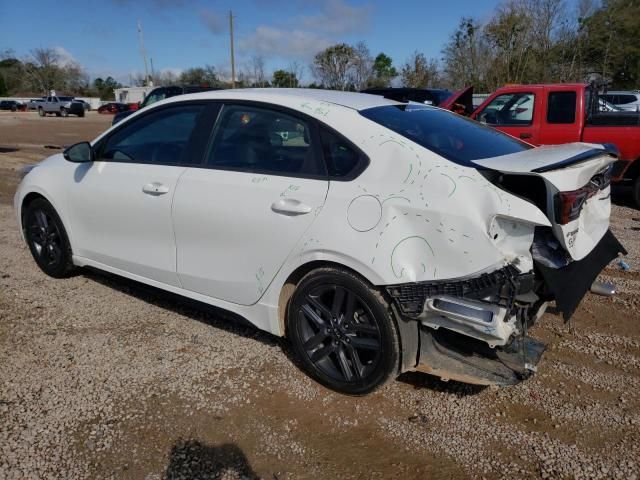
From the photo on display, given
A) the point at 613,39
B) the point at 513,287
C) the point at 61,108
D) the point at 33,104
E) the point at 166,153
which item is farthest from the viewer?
the point at 33,104

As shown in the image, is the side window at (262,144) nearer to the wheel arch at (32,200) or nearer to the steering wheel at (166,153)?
the steering wheel at (166,153)

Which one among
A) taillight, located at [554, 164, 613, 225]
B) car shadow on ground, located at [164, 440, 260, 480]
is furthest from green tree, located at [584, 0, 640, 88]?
car shadow on ground, located at [164, 440, 260, 480]

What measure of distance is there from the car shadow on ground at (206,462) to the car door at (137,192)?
1.32m

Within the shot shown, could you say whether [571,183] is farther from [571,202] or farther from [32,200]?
[32,200]

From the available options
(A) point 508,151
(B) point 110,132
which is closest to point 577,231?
(A) point 508,151

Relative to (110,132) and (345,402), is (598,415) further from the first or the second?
(110,132)

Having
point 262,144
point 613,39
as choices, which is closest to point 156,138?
point 262,144

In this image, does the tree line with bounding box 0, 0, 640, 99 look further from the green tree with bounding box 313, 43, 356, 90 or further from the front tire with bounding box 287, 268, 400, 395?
the front tire with bounding box 287, 268, 400, 395

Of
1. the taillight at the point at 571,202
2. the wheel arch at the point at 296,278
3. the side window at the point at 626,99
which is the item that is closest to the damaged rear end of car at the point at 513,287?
the taillight at the point at 571,202

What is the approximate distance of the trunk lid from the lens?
98.0 inches

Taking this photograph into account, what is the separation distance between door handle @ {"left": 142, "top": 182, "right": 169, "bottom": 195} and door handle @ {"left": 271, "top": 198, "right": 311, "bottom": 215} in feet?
3.10

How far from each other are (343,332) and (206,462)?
0.97 meters

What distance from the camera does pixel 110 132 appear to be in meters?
4.02

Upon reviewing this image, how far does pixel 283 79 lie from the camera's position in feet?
179
